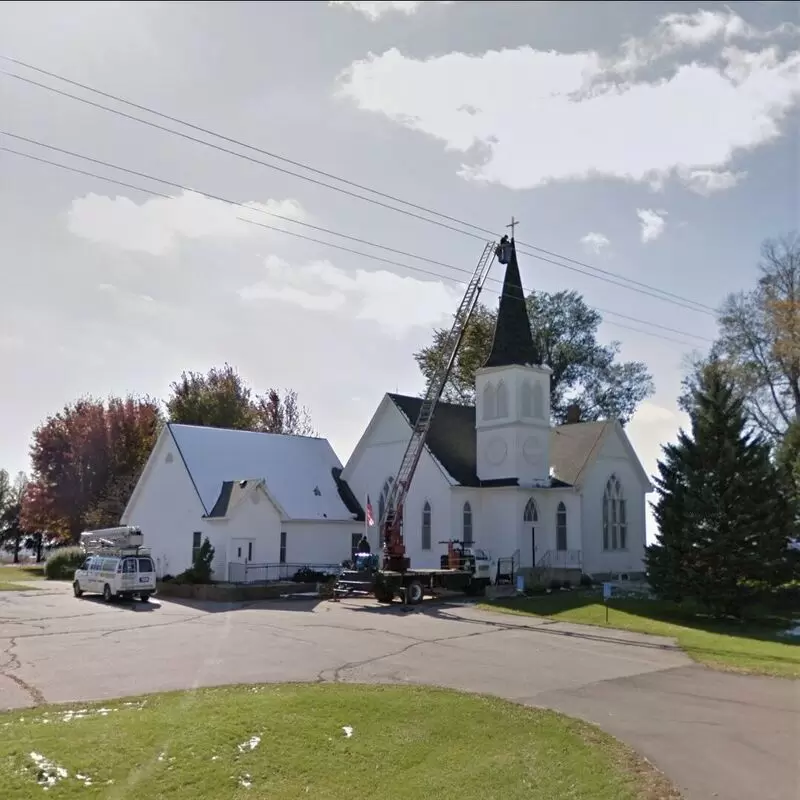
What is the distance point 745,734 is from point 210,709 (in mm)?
7072

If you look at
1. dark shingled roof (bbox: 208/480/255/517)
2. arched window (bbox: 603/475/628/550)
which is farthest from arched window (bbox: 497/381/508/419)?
dark shingled roof (bbox: 208/480/255/517)

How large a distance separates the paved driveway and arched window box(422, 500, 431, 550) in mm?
10620

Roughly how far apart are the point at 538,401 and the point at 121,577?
19419 mm

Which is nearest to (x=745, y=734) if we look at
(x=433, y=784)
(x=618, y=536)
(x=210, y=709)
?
(x=433, y=784)

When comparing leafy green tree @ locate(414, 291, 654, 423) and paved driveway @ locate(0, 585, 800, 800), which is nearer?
paved driveway @ locate(0, 585, 800, 800)

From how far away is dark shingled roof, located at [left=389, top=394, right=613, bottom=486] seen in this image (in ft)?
122

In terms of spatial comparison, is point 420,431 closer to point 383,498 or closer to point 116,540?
point 383,498

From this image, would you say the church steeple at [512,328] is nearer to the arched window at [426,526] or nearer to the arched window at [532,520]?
the arched window at [532,520]

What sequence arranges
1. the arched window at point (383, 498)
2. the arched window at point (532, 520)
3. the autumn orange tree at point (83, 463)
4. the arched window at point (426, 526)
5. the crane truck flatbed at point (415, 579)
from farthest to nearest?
1. the autumn orange tree at point (83, 463)
2. the arched window at point (383, 498)
3. the arched window at point (426, 526)
4. the arched window at point (532, 520)
5. the crane truck flatbed at point (415, 579)

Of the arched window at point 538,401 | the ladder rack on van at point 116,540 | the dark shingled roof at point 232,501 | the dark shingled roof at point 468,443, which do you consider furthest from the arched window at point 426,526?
the ladder rack on van at point 116,540

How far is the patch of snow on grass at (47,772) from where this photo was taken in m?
7.91

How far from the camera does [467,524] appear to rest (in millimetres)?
36469

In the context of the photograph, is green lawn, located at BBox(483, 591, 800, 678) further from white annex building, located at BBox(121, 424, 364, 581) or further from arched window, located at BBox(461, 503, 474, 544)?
white annex building, located at BBox(121, 424, 364, 581)

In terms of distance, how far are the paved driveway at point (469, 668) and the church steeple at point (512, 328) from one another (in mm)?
14950
